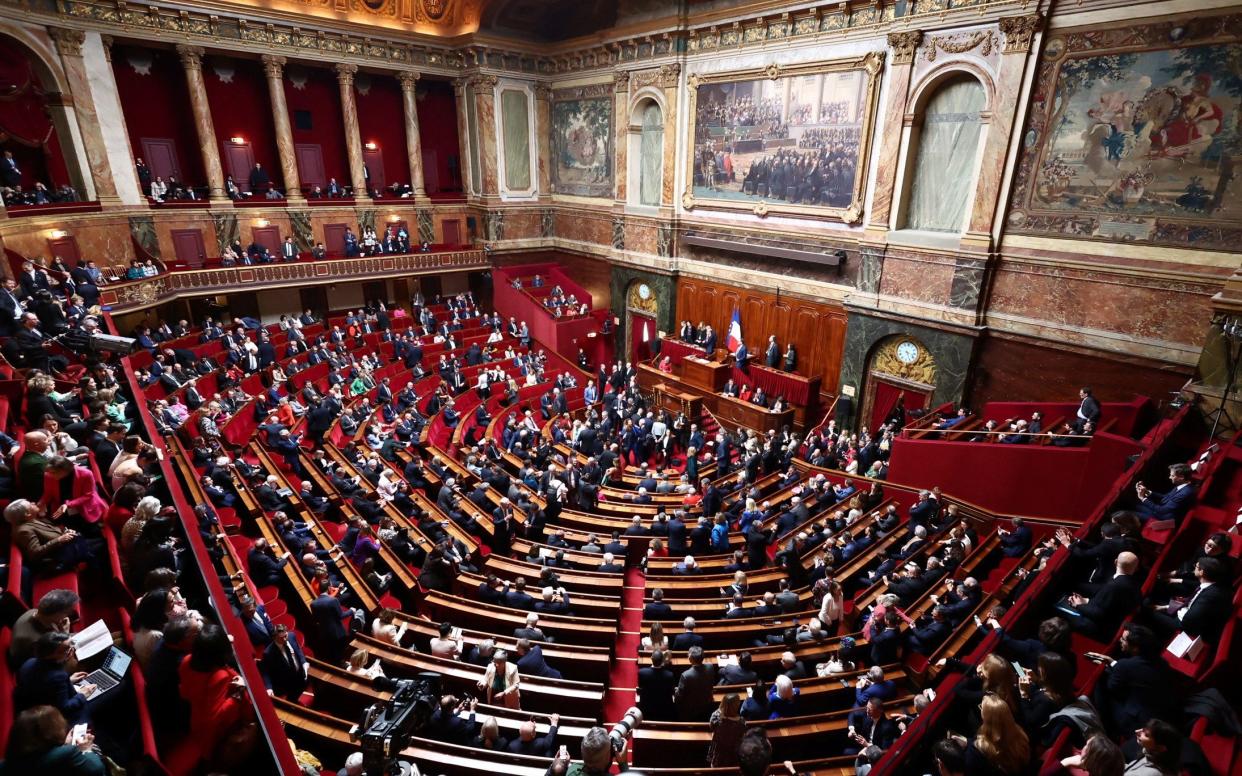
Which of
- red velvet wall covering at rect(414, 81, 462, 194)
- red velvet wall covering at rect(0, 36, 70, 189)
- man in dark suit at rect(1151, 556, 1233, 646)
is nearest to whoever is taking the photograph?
man in dark suit at rect(1151, 556, 1233, 646)

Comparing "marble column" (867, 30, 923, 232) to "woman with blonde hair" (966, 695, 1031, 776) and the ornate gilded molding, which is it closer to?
the ornate gilded molding

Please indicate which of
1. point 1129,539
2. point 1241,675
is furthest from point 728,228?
point 1241,675

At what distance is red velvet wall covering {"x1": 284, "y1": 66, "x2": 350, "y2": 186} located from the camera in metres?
18.7

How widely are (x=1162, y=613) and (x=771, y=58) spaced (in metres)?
13.8

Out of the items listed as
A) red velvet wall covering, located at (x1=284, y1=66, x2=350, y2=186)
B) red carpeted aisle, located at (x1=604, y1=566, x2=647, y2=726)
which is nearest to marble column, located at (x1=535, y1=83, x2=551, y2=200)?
red velvet wall covering, located at (x1=284, y1=66, x2=350, y2=186)

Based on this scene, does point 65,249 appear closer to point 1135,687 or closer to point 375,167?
point 375,167

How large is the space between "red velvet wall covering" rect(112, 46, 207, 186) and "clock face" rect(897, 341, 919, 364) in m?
19.1

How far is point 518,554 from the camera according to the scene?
348 inches

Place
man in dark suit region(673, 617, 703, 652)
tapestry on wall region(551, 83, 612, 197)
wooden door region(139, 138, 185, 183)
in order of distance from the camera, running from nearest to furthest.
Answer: man in dark suit region(673, 617, 703, 652) < wooden door region(139, 138, 185, 183) < tapestry on wall region(551, 83, 612, 197)

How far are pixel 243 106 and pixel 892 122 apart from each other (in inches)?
711

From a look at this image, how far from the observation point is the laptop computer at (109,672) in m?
3.17

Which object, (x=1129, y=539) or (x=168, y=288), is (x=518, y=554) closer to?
(x=1129, y=539)

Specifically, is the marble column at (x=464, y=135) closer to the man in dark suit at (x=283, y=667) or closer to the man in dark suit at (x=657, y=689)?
the man in dark suit at (x=283, y=667)

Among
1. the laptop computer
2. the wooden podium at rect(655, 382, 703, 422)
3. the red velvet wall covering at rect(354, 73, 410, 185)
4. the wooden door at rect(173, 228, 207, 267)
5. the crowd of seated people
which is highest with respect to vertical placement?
the red velvet wall covering at rect(354, 73, 410, 185)
